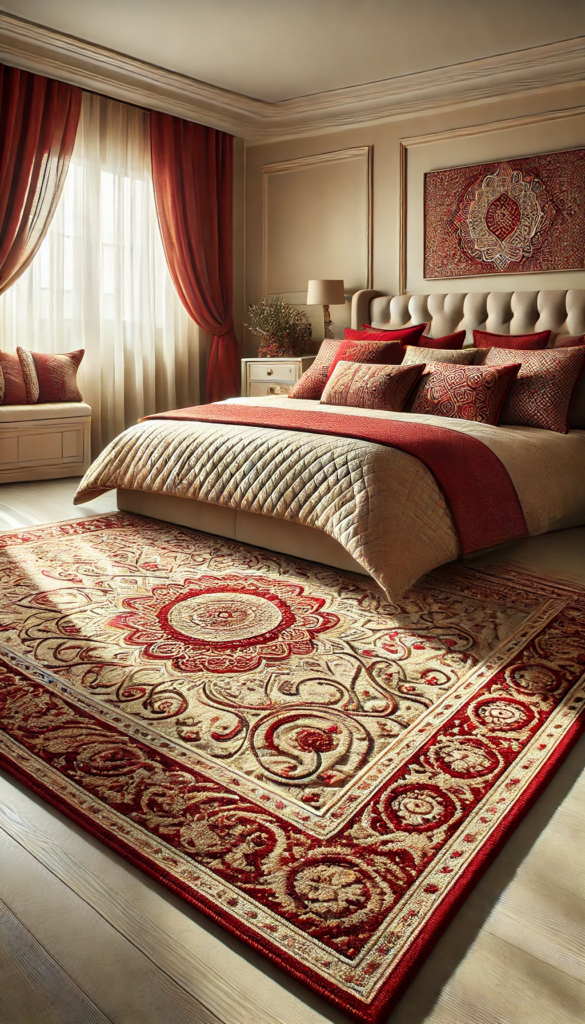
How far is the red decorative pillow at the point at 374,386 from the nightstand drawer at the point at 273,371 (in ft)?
5.33

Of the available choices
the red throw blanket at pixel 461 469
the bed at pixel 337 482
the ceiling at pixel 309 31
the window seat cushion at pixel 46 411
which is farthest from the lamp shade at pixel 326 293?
the red throw blanket at pixel 461 469

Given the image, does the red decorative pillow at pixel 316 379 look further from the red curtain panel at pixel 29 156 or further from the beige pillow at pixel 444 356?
the red curtain panel at pixel 29 156

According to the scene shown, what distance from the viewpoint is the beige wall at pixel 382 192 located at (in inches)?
191

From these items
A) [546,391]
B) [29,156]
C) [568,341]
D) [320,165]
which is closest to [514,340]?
[568,341]

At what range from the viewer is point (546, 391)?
3814mm

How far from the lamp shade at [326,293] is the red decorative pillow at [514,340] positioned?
137 cm

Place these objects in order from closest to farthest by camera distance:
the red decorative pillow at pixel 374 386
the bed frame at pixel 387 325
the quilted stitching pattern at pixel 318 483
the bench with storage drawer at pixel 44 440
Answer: the quilted stitching pattern at pixel 318 483 < the bed frame at pixel 387 325 < the red decorative pillow at pixel 374 386 < the bench with storage drawer at pixel 44 440

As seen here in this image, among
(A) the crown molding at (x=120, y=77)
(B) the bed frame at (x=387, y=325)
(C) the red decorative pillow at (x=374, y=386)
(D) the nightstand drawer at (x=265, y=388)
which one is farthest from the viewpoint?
(D) the nightstand drawer at (x=265, y=388)

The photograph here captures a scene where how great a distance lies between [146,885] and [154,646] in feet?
3.39

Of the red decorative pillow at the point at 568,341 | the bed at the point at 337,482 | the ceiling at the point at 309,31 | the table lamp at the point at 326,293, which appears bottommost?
the bed at the point at 337,482

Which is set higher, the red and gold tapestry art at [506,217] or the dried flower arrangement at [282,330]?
the red and gold tapestry art at [506,217]

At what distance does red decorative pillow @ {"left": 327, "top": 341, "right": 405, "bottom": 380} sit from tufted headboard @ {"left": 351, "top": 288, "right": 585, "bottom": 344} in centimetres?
81

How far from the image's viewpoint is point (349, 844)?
1.37m

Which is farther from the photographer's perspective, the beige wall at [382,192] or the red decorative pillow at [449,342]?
the beige wall at [382,192]
